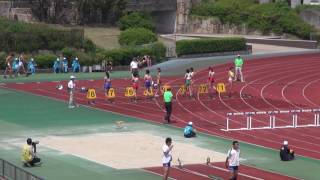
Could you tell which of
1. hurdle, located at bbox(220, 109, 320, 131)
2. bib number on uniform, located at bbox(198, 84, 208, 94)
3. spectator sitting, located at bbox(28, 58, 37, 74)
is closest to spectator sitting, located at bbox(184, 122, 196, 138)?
hurdle, located at bbox(220, 109, 320, 131)

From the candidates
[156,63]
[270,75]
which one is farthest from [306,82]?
[156,63]

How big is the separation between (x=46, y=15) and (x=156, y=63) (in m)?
15.8

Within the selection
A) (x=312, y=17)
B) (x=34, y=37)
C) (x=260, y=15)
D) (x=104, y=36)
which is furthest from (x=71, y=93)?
(x=312, y=17)

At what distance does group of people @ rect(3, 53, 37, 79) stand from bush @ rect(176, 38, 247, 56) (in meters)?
13.1

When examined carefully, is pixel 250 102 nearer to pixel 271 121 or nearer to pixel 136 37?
pixel 271 121

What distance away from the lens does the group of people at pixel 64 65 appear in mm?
56781

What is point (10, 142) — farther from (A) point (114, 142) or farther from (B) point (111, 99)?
(B) point (111, 99)

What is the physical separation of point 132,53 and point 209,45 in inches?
353

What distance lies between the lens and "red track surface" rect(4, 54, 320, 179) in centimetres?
3158

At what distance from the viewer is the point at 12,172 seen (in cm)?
2130

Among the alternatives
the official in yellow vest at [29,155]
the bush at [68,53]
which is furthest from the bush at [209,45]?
A: the official in yellow vest at [29,155]

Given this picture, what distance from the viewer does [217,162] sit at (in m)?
26.5

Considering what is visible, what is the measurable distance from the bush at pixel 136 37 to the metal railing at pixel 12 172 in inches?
1782

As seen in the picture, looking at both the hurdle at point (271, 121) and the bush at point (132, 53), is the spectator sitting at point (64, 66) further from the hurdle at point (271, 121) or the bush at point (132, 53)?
the hurdle at point (271, 121)
